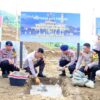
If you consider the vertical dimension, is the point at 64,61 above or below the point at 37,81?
above

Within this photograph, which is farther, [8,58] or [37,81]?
[8,58]

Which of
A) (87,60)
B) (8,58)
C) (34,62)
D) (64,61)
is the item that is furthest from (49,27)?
(87,60)

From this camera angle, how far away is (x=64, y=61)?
8.79 meters

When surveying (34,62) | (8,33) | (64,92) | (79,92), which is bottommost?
(64,92)

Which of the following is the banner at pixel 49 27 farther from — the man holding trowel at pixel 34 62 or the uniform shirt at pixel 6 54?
the uniform shirt at pixel 6 54

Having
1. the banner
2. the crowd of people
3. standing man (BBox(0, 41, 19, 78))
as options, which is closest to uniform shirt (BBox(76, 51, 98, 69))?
the crowd of people

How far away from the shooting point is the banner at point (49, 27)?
11438mm

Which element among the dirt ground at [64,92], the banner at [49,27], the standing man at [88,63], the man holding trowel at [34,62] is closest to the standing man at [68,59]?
the dirt ground at [64,92]

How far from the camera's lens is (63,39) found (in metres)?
11.6

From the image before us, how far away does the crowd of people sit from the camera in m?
7.92

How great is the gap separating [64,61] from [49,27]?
9.70ft

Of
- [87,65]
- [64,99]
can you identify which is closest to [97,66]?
[87,65]

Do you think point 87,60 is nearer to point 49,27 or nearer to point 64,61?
point 64,61

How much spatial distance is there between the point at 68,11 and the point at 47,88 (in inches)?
166
